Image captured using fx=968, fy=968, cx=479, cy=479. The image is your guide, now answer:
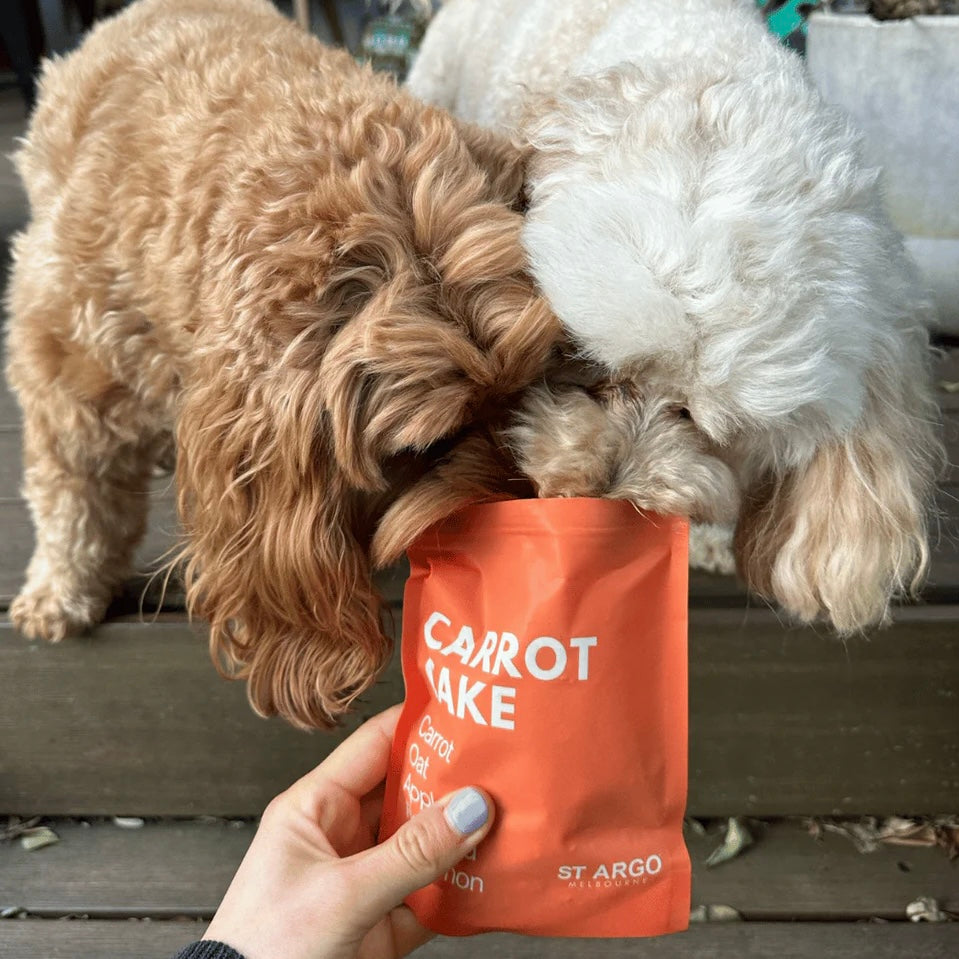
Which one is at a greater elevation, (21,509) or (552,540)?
(552,540)

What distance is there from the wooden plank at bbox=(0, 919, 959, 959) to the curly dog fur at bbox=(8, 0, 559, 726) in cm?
49

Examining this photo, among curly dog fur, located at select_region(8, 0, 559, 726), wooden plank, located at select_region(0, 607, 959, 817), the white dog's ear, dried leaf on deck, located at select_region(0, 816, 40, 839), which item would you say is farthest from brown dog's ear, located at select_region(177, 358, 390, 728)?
dried leaf on deck, located at select_region(0, 816, 40, 839)

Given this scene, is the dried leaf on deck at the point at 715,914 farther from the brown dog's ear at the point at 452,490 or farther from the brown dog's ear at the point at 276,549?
the brown dog's ear at the point at 452,490

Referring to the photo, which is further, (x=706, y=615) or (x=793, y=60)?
(x=706, y=615)

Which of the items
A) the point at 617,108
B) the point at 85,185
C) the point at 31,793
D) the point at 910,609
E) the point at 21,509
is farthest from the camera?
the point at 21,509

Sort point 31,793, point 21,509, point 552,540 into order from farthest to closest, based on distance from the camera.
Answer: point 21,509, point 31,793, point 552,540

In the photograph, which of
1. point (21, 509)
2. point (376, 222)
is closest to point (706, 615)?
point (376, 222)

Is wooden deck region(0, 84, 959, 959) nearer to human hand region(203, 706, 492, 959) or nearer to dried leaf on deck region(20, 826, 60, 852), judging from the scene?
dried leaf on deck region(20, 826, 60, 852)

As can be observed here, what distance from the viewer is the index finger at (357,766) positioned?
1134 millimetres

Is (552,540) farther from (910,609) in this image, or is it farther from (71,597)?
(71,597)

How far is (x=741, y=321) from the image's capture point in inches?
36.9

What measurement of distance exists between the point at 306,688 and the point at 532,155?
70cm

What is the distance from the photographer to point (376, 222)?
95 cm

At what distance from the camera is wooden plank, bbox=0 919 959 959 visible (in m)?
1.49
